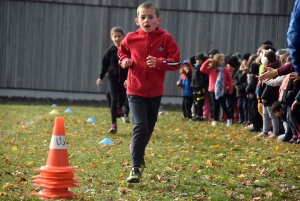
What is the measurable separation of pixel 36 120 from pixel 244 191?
10358 millimetres

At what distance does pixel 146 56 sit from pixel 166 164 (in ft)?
6.85

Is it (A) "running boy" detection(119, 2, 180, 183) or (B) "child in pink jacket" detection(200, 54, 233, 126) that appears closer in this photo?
(A) "running boy" detection(119, 2, 180, 183)

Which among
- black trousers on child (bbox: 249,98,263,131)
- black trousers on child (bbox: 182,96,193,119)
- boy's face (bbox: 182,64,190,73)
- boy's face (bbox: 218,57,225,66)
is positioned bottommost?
black trousers on child (bbox: 182,96,193,119)

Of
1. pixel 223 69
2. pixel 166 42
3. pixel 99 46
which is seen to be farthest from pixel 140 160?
pixel 99 46

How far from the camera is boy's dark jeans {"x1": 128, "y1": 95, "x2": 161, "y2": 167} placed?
335 inches

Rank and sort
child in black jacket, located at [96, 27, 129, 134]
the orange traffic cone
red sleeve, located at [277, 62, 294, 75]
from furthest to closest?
child in black jacket, located at [96, 27, 129, 134] → red sleeve, located at [277, 62, 294, 75] → the orange traffic cone

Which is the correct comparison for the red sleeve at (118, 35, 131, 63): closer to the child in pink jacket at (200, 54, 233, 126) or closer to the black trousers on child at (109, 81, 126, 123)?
the black trousers on child at (109, 81, 126, 123)

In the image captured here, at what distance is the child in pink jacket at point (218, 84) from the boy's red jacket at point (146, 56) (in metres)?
10.2

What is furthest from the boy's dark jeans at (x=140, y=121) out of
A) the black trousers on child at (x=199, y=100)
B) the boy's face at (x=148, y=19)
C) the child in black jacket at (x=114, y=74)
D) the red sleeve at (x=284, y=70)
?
the black trousers on child at (x=199, y=100)

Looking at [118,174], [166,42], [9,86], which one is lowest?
[9,86]

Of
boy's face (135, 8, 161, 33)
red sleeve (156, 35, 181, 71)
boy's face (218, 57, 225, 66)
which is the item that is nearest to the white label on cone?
red sleeve (156, 35, 181, 71)

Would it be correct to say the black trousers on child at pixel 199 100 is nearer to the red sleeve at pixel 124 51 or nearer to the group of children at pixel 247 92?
the group of children at pixel 247 92

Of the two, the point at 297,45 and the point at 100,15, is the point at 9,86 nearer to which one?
the point at 100,15

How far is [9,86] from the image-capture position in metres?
29.8
